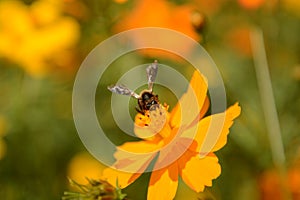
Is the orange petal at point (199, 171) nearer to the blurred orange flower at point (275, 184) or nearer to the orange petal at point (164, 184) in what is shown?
the orange petal at point (164, 184)

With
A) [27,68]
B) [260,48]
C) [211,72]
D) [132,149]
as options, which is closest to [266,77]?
[260,48]

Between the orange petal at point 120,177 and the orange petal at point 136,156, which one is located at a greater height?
the orange petal at point 136,156

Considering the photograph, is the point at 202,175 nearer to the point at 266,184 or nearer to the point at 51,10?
the point at 266,184

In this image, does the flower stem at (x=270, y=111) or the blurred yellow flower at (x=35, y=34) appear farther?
the blurred yellow flower at (x=35, y=34)

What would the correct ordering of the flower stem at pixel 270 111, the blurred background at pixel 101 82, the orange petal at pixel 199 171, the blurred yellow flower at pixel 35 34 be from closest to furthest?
1. the orange petal at pixel 199 171
2. the flower stem at pixel 270 111
3. the blurred background at pixel 101 82
4. the blurred yellow flower at pixel 35 34

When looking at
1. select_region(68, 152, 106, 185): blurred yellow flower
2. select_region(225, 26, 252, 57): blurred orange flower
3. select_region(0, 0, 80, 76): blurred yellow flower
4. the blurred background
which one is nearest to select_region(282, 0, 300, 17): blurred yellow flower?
the blurred background

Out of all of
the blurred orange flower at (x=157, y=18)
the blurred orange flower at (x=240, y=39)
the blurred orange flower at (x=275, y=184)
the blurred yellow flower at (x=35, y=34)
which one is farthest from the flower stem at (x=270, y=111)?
the blurred yellow flower at (x=35, y=34)

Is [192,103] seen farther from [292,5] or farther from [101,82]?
[292,5]
